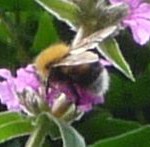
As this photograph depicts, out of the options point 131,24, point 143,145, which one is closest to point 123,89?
point 143,145

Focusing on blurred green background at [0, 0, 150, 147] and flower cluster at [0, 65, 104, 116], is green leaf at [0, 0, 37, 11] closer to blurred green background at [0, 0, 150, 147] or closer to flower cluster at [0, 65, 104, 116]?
blurred green background at [0, 0, 150, 147]

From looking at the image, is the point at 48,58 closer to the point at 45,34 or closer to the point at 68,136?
the point at 68,136

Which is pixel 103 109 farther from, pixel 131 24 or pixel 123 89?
pixel 131 24

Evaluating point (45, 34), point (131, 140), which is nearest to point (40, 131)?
point (131, 140)

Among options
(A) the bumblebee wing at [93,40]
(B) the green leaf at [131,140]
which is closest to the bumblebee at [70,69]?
(A) the bumblebee wing at [93,40]

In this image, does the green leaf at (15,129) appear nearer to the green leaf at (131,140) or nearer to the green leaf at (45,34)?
the green leaf at (131,140)

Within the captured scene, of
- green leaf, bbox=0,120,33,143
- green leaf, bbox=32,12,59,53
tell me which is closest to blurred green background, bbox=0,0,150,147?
green leaf, bbox=32,12,59,53
